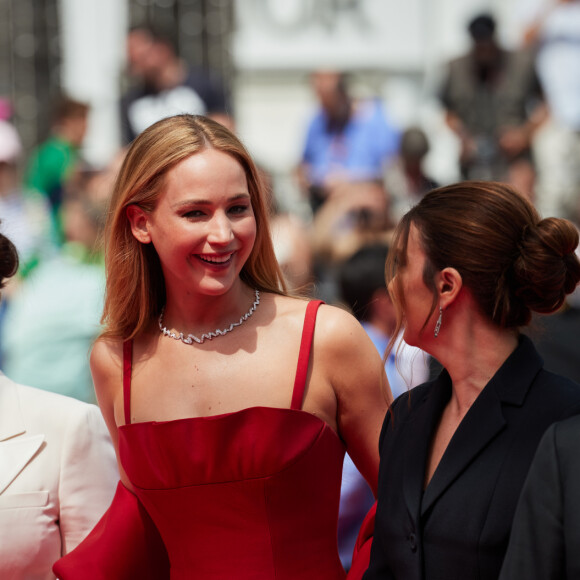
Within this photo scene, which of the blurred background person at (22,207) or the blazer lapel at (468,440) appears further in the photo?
the blurred background person at (22,207)

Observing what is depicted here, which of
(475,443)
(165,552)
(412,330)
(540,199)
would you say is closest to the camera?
(475,443)

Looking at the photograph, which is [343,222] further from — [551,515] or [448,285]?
[551,515]

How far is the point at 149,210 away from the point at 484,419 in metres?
1.10

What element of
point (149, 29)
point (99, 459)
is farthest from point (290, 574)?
point (149, 29)

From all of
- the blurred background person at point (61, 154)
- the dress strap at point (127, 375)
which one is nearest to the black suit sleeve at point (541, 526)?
the dress strap at point (127, 375)

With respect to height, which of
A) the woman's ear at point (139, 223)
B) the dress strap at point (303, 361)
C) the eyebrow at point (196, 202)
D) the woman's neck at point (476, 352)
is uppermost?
the eyebrow at point (196, 202)

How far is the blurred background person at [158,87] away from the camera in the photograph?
307 inches

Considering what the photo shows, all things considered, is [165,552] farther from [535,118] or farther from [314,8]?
[314,8]

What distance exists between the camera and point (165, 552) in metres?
3.10

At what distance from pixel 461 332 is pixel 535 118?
609 centimetres

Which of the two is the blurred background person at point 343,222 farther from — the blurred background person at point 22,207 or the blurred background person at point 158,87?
the blurred background person at point 22,207

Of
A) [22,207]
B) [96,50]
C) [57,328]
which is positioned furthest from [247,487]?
[96,50]

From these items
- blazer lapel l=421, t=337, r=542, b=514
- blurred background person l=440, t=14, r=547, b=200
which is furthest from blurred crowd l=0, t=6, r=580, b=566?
blazer lapel l=421, t=337, r=542, b=514

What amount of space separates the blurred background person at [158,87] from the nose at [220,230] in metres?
4.99
